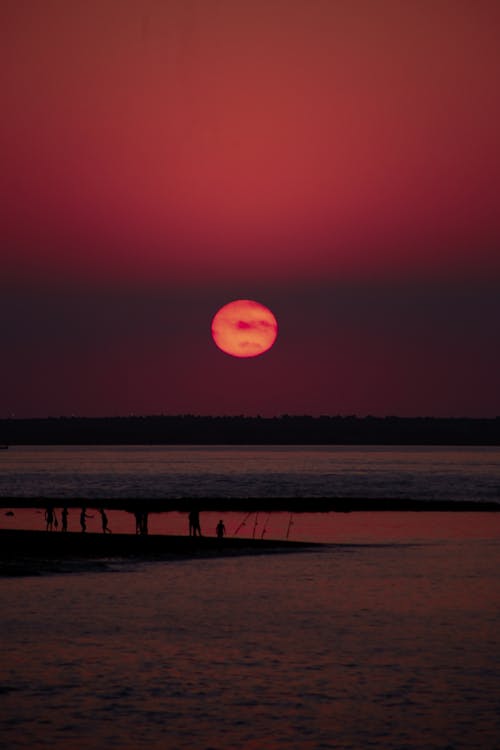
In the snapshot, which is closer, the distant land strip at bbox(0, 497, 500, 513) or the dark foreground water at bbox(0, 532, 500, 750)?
the dark foreground water at bbox(0, 532, 500, 750)

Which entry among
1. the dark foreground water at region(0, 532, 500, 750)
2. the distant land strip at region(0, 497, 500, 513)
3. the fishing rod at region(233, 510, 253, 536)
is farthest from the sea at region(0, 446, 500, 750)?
the distant land strip at region(0, 497, 500, 513)

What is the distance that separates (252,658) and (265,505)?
267 feet

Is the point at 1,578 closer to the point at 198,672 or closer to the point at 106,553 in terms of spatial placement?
the point at 106,553

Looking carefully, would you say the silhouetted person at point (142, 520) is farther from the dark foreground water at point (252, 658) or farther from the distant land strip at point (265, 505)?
the distant land strip at point (265, 505)

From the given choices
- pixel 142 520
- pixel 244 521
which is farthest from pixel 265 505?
pixel 142 520

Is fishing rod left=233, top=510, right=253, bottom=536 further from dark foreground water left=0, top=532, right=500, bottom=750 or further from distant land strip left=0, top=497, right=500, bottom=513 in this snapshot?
dark foreground water left=0, top=532, right=500, bottom=750

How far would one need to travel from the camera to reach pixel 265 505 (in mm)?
115375

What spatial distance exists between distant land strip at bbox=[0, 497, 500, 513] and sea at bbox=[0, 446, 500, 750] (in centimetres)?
4348

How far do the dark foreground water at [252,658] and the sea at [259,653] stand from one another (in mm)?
68

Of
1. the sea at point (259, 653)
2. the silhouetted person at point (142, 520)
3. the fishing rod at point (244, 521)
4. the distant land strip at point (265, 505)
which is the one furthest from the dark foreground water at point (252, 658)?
the distant land strip at point (265, 505)

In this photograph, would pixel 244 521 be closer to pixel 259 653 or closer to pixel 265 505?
pixel 265 505

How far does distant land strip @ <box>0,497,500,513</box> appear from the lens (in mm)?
108875

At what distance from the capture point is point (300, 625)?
131 feet

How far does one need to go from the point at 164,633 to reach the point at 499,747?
15.7m
